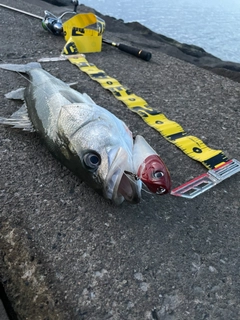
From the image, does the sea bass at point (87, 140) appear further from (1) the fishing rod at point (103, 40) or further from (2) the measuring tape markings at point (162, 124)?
(1) the fishing rod at point (103, 40)

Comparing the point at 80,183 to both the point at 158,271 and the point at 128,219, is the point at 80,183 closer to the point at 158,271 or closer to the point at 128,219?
the point at 128,219

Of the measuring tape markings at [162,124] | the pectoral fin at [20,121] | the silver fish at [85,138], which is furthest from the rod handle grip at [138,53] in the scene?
the pectoral fin at [20,121]

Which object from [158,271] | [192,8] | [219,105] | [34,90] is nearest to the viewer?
[158,271]

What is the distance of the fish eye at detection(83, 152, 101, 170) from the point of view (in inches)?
80.6

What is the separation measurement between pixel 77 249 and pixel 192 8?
8.60 m

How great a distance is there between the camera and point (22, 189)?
7.73ft

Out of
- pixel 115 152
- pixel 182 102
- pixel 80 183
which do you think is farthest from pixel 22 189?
pixel 182 102

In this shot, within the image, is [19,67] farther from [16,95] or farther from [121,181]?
[121,181]

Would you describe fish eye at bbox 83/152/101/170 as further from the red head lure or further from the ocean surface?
the ocean surface

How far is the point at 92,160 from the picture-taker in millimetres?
2061

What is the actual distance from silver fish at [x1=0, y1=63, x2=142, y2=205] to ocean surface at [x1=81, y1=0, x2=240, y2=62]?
16.3 feet

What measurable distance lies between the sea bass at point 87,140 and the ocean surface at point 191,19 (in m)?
4.97

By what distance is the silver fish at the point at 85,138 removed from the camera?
6.60 ft

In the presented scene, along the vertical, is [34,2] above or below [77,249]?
above
